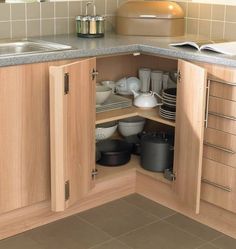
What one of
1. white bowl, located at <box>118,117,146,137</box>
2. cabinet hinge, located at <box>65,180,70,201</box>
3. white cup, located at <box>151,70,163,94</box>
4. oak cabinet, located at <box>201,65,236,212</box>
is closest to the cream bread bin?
white cup, located at <box>151,70,163,94</box>

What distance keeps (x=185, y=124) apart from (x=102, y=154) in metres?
0.66

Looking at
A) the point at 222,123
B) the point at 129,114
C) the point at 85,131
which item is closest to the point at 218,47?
the point at 222,123

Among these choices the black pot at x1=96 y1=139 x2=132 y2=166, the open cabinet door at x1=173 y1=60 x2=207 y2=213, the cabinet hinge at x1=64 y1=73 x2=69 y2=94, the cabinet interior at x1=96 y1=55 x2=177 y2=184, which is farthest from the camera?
the black pot at x1=96 y1=139 x2=132 y2=166

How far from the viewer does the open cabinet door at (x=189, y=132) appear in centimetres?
255

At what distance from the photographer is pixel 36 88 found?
2529 mm

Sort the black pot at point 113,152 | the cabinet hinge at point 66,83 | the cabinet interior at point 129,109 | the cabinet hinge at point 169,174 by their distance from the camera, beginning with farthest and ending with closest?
the black pot at point 113,152, the cabinet interior at point 129,109, the cabinet hinge at point 169,174, the cabinet hinge at point 66,83

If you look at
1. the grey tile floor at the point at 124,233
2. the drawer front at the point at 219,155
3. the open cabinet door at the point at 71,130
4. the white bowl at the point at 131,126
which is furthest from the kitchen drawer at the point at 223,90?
the white bowl at the point at 131,126

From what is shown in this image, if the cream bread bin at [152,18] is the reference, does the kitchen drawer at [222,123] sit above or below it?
below

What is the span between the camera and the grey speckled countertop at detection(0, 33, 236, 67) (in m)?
2.48

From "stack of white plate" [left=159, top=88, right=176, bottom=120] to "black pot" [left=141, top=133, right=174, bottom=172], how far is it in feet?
0.55

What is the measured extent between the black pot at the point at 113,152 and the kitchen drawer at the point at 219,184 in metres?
0.59

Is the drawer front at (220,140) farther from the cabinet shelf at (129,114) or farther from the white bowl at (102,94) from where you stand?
the white bowl at (102,94)

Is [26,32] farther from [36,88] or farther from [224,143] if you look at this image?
[224,143]

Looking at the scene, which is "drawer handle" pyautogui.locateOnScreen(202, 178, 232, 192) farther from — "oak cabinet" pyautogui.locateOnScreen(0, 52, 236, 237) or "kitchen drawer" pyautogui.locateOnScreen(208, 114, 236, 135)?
"kitchen drawer" pyautogui.locateOnScreen(208, 114, 236, 135)
